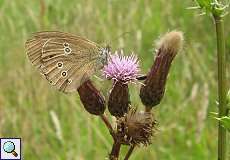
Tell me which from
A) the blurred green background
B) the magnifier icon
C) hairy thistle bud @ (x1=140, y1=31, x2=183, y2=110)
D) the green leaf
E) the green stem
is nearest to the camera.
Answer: the green leaf

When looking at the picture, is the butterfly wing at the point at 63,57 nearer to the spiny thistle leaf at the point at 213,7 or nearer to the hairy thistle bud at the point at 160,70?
the hairy thistle bud at the point at 160,70

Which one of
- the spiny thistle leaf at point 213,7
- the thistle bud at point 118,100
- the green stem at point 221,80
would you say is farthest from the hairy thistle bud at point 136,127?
the spiny thistle leaf at point 213,7

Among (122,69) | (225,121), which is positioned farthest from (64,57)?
(225,121)

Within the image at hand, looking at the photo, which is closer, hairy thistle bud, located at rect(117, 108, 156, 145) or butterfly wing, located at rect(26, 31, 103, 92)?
hairy thistle bud, located at rect(117, 108, 156, 145)

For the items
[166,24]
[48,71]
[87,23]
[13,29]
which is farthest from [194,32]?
[48,71]

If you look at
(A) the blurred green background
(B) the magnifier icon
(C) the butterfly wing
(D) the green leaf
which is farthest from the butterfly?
(A) the blurred green background

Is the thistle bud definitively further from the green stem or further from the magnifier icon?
the magnifier icon
